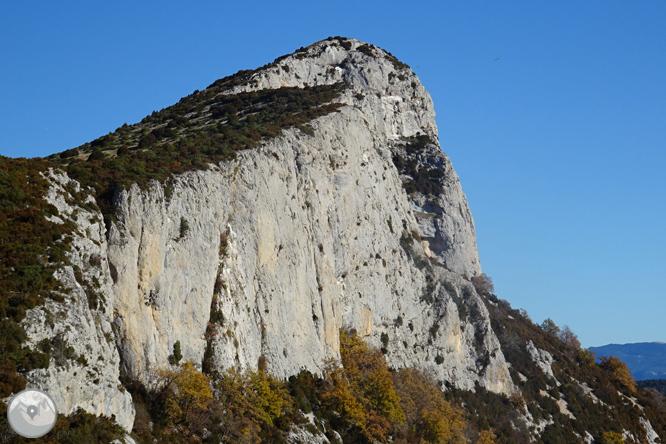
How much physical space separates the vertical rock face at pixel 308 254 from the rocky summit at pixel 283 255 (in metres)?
0.20

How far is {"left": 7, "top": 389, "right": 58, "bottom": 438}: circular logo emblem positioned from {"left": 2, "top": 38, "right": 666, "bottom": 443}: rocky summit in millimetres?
1453

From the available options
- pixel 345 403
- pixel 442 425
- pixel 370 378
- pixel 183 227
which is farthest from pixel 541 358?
pixel 183 227

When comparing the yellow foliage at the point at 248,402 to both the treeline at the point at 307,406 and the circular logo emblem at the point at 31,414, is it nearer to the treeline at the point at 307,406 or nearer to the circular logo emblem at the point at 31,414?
the treeline at the point at 307,406

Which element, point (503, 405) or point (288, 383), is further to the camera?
point (503, 405)

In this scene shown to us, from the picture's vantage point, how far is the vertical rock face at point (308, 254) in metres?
46.4

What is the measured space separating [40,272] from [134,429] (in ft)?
36.0

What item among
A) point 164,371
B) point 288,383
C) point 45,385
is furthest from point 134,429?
point 288,383

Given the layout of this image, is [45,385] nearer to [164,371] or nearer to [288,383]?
[164,371]

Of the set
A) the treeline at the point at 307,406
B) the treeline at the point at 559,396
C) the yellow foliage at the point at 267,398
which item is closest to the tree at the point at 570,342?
the treeline at the point at 559,396

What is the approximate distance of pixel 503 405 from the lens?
9400 centimetres

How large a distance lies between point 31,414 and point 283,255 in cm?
3956

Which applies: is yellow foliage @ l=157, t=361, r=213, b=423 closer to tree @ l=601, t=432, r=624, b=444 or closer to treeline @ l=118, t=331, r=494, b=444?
treeline @ l=118, t=331, r=494, b=444

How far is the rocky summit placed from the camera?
41.6 meters

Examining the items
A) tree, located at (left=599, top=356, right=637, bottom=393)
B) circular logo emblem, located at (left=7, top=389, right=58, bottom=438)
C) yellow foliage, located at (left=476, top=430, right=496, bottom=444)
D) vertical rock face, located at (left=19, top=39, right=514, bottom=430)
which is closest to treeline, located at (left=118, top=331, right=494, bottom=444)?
yellow foliage, located at (left=476, top=430, right=496, bottom=444)
